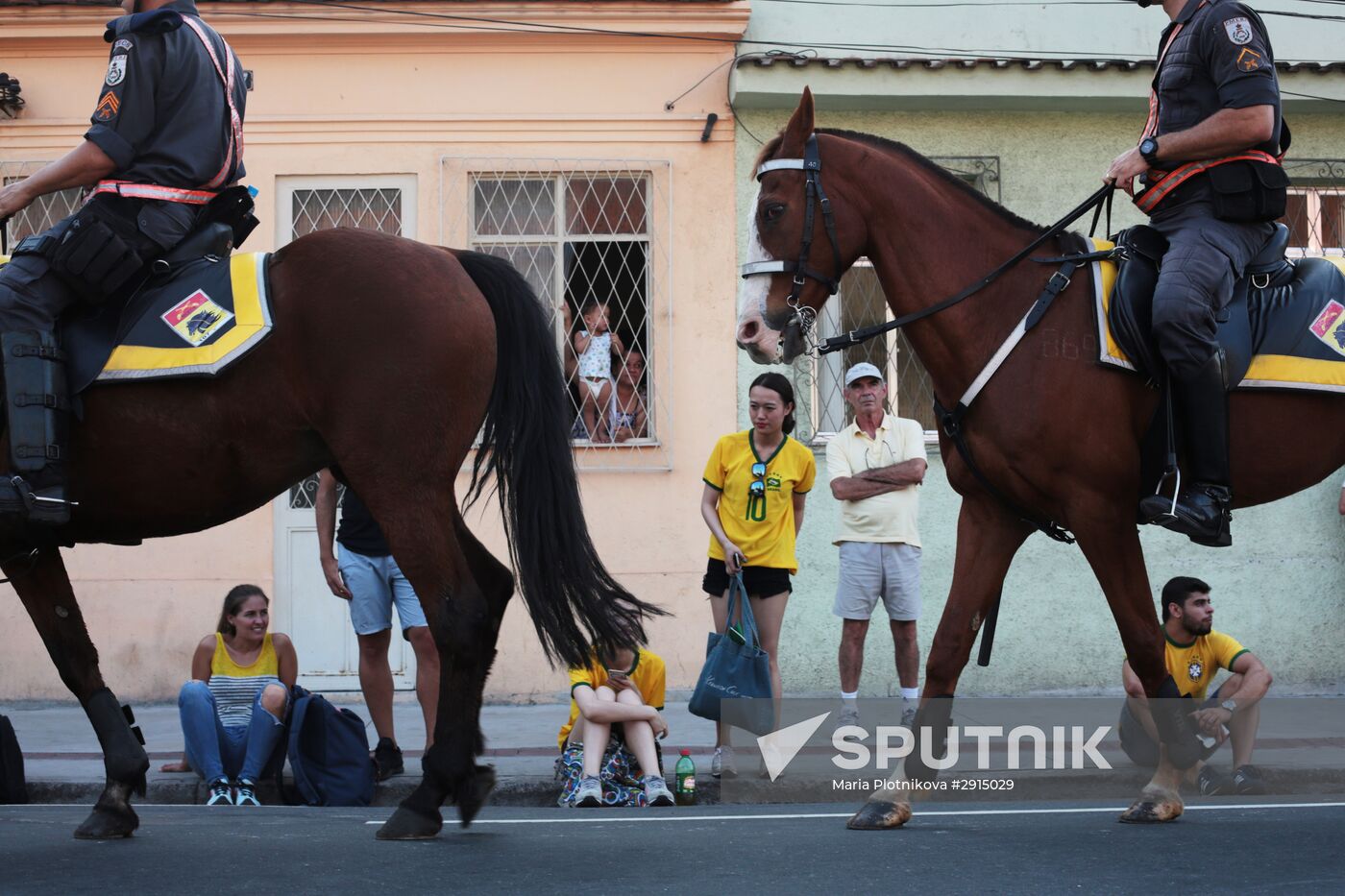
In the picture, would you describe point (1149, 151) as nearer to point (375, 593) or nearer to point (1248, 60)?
point (1248, 60)

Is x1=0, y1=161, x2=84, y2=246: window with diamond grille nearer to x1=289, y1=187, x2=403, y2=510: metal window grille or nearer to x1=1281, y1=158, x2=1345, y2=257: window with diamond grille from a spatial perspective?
x1=289, y1=187, x2=403, y2=510: metal window grille

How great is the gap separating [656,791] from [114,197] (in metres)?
3.80

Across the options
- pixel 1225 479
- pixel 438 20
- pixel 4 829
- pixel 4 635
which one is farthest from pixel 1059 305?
pixel 4 635

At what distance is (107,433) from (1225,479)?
395 centimetres

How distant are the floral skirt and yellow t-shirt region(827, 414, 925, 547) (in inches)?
90.7

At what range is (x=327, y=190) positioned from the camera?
40.4 feet

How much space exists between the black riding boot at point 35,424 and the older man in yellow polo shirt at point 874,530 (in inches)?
200

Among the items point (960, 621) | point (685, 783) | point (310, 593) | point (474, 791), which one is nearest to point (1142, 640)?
point (960, 621)

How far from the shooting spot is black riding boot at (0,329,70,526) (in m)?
5.41

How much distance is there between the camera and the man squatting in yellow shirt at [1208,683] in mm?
7922

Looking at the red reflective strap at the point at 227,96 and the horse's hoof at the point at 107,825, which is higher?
the red reflective strap at the point at 227,96

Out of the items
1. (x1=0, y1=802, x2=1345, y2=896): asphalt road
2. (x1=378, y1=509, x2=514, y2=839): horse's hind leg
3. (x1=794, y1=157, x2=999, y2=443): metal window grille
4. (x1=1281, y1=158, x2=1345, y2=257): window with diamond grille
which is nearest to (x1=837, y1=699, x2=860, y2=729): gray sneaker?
(x1=0, y1=802, x2=1345, y2=896): asphalt road

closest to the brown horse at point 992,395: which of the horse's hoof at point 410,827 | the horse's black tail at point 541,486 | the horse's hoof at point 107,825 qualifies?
the horse's black tail at point 541,486

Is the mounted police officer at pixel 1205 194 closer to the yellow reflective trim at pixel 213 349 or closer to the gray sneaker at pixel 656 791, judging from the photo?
the gray sneaker at pixel 656 791
